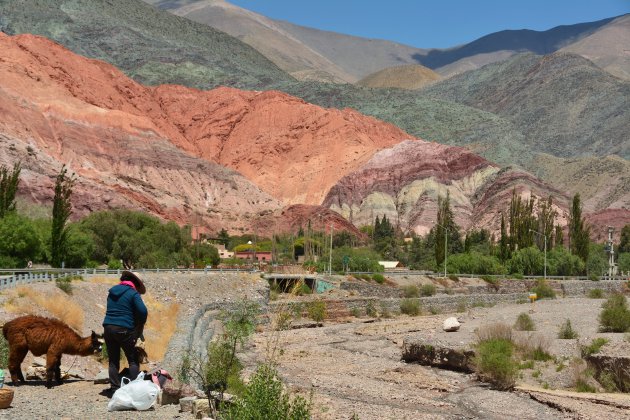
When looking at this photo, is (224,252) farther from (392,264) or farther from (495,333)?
(495,333)

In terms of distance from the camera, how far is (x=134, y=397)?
50.5ft

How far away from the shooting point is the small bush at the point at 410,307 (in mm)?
66625

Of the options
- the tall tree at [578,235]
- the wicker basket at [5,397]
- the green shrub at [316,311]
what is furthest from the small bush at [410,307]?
the wicker basket at [5,397]

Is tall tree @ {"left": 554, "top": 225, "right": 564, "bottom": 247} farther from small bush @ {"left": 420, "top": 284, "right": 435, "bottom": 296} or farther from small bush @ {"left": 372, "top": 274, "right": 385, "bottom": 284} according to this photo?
small bush @ {"left": 372, "top": 274, "right": 385, "bottom": 284}

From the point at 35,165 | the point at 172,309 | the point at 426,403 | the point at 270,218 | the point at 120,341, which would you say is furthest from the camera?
the point at 270,218

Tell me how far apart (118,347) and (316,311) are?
43.4m

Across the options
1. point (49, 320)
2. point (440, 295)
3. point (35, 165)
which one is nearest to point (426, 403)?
point (49, 320)

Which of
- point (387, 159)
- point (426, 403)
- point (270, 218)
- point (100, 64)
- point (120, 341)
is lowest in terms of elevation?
point (426, 403)

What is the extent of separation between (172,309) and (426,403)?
22.3 metres

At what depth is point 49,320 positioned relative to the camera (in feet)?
57.3

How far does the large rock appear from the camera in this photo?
107 feet

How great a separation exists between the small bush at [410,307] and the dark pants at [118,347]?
5145 centimetres

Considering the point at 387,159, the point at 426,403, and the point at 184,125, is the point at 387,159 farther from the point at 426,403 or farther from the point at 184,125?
the point at 426,403

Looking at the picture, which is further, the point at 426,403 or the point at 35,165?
the point at 35,165
